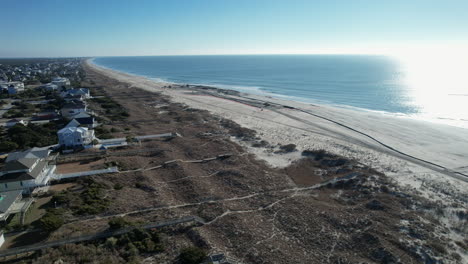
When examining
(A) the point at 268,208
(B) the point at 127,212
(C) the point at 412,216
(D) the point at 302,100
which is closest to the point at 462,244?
(C) the point at 412,216

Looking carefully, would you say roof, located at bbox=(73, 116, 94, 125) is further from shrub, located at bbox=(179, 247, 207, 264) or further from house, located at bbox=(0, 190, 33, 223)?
shrub, located at bbox=(179, 247, 207, 264)

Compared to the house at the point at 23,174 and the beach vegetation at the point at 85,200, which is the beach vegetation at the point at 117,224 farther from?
the house at the point at 23,174

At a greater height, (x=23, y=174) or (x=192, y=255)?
(x=23, y=174)

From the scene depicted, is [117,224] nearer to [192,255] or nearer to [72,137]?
[192,255]

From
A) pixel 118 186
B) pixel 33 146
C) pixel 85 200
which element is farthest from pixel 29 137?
pixel 85 200

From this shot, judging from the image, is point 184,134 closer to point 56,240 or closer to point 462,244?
point 56,240

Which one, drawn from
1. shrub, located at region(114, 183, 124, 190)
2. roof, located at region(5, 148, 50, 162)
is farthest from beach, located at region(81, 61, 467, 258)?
roof, located at region(5, 148, 50, 162)
